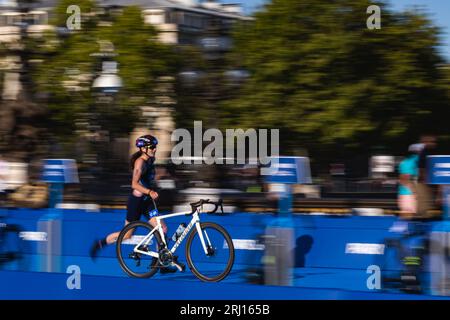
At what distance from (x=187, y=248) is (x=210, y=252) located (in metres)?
0.24

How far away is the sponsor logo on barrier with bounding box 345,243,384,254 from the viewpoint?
36.8ft

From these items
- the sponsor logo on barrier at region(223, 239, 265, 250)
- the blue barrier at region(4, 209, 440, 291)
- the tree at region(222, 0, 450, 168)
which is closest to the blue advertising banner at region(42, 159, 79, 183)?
the blue barrier at region(4, 209, 440, 291)

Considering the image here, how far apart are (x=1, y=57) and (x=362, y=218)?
62.2 feet

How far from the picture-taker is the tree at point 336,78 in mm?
42531

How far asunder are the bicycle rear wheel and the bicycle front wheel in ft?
1.66

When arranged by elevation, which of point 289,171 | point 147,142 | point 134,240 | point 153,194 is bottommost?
point 134,240

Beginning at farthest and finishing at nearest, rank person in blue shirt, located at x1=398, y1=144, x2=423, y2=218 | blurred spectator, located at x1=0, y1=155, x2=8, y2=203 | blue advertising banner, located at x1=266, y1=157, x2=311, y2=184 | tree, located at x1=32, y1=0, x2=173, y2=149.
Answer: tree, located at x1=32, y1=0, x2=173, y2=149, blurred spectator, located at x1=0, y1=155, x2=8, y2=203, person in blue shirt, located at x1=398, y1=144, x2=423, y2=218, blue advertising banner, located at x1=266, y1=157, x2=311, y2=184

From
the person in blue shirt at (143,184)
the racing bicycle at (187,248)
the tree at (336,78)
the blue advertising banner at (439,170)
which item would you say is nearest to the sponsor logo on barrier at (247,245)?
A: the racing bicycle at (187,248)

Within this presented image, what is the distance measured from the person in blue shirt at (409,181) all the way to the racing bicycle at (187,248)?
2106mm

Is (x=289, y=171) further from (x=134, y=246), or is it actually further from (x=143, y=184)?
(x=134, y=246)

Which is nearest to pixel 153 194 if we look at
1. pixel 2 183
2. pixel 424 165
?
pixel 424 165

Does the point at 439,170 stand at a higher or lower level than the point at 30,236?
higher

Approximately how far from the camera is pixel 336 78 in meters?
42.8

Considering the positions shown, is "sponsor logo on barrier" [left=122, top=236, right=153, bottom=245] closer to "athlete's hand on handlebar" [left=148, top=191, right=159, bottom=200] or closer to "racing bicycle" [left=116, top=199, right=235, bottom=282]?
"racing bicycle" [left=116, top=199, right=235, bottom=282]
